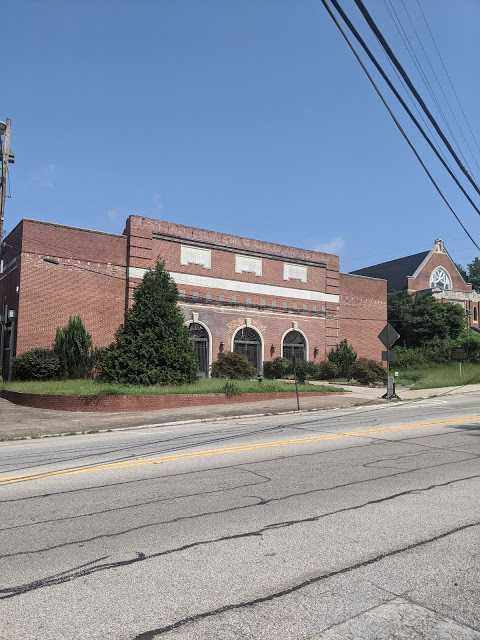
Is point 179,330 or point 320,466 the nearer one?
point 320,466

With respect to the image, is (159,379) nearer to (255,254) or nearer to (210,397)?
(210,397)

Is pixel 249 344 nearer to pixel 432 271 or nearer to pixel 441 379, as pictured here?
pixel 441 379

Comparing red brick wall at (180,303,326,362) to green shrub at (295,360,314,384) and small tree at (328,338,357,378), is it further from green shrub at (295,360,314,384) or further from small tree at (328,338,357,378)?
green shrub at (295,360,314,384)

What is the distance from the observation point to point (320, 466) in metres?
8.29

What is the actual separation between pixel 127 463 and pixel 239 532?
3987mm

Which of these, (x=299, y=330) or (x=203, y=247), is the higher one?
(x=203, y=247)

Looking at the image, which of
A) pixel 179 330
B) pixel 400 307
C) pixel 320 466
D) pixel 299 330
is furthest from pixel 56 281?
pixel 400 307

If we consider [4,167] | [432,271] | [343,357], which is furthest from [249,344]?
[432,271]

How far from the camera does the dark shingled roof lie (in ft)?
179

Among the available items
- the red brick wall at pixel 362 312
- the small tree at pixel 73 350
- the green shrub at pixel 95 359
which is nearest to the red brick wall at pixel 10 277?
the small tree at pixel 73 350

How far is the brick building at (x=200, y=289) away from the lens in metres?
27.6

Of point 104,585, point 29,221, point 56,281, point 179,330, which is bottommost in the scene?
point 104,585

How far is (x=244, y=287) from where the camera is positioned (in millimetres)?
34562

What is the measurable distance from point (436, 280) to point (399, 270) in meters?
4.40
